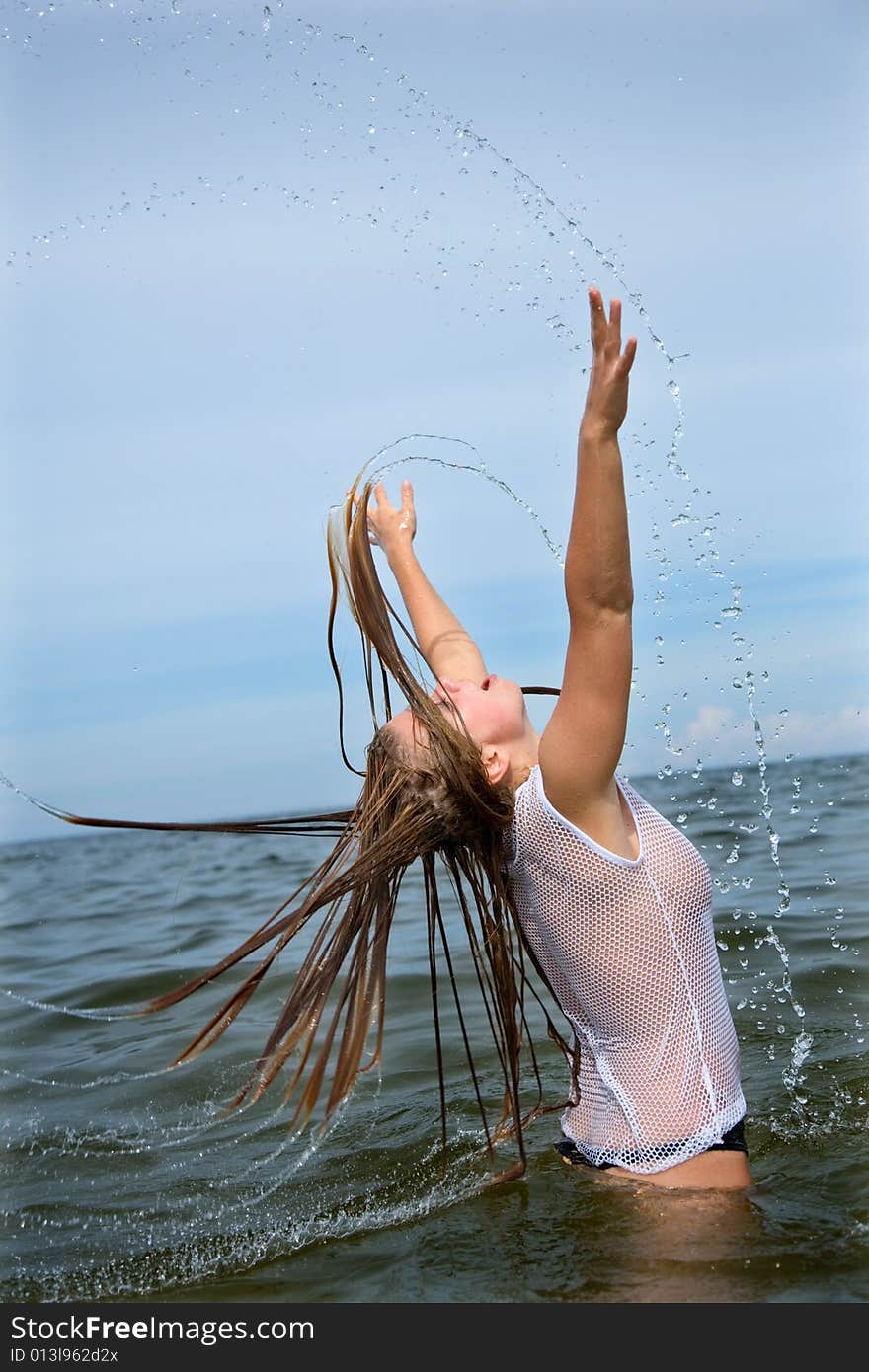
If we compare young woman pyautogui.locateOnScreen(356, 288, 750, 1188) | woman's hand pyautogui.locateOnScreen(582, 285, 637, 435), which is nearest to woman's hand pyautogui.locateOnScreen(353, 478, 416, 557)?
young woman pyautogui.locateOnScreen(356, 288, 750, 1188)

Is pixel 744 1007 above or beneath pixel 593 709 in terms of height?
beneath

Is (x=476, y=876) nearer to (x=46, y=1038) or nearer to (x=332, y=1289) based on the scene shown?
(x=332, y=1289)

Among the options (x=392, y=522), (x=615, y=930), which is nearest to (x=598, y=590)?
(x=615, y=930)

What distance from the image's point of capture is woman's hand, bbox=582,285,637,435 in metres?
3.25

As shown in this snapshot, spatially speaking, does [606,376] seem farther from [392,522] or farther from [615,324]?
[392,522]

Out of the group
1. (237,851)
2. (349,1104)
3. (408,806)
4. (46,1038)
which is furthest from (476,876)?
(237,851)

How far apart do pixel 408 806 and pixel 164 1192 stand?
6.37 ft

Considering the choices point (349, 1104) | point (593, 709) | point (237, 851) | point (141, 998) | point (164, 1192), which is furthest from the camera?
point (237, 851)

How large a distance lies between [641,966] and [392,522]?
6.32 ft

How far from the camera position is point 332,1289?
11.9 feet

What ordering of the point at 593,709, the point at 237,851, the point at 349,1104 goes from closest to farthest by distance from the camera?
the point at 593,709
the point at 349,1104
the point at 237,851

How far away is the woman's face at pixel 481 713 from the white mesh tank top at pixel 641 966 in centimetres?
17

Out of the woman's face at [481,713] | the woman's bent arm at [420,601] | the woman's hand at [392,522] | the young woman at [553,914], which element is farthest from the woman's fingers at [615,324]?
the woman's hand at [392,522]

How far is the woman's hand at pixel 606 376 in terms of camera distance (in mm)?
3246
